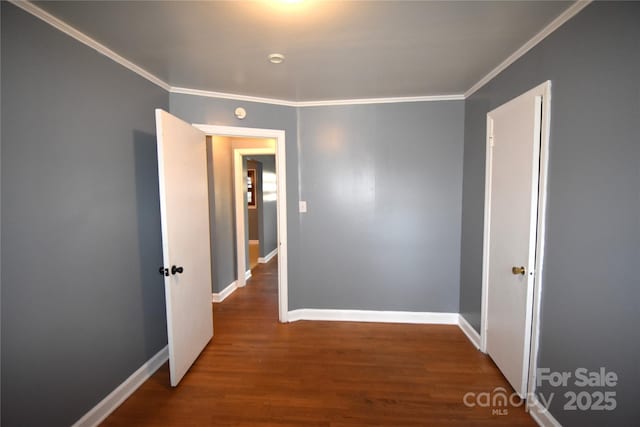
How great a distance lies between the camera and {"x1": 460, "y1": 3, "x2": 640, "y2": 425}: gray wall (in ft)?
3.92

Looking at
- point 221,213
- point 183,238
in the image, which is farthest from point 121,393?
point 221,213

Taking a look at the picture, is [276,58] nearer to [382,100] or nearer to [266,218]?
[382,100]

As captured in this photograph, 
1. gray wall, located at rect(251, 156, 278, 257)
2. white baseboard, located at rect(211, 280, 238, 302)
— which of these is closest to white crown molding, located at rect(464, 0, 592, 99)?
white baseboard, located at rect(211, 280, 238, 302)

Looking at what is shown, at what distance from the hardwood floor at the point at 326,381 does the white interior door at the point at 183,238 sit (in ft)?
0.82

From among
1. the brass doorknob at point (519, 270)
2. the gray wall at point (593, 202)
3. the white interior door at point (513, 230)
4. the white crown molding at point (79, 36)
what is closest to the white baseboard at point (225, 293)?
the white crown molding at point (79, 36)

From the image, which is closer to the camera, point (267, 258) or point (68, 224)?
point (68, 224)

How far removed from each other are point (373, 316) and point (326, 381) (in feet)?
3.76

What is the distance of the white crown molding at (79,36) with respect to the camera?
1362mm

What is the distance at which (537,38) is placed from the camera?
169 centimetres

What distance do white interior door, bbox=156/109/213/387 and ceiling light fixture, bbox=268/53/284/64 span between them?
33.6 inches

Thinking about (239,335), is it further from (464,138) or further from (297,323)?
(464,138)

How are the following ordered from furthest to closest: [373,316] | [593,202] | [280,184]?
1. [373,316]
2. [280,184]
3. [593,202]

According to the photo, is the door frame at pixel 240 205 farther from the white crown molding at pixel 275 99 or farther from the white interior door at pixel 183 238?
the white interior door at pixel 183 238

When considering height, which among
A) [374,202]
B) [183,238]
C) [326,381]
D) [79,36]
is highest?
[79,36]
